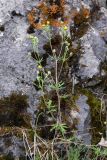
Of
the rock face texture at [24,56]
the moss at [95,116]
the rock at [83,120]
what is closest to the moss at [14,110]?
the rock face texture at [24,56]

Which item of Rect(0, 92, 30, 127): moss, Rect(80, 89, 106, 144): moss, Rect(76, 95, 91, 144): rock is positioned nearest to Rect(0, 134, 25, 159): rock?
Rect(0, 92, 30, 127): moss

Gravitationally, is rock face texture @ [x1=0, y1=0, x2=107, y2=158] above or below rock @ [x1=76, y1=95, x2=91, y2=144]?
above

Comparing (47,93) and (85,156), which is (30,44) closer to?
(47,93)

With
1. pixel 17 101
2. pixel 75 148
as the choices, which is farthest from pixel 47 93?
pixel 75 148

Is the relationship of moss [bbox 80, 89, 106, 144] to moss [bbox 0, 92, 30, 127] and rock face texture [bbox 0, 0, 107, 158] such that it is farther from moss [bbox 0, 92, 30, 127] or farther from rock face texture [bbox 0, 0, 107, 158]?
moss [bbox 0, 92, 30, 127]

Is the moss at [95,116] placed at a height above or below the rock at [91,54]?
below

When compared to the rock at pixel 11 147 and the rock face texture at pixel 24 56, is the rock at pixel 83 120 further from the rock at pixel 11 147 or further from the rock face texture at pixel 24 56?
the rock at pixel 11 147

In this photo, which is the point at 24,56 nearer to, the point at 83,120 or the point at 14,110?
the point at 14,110
